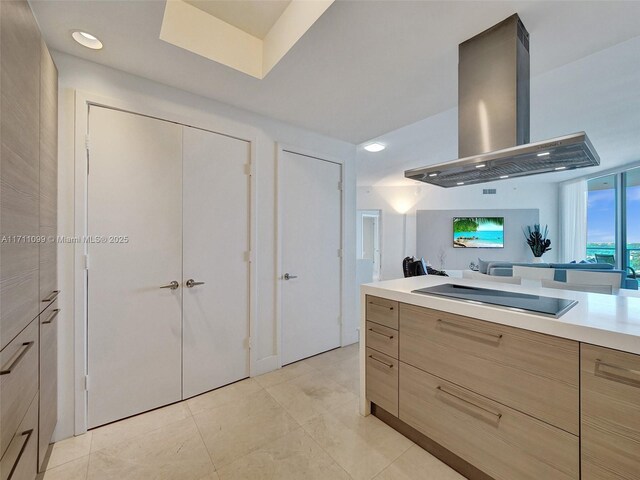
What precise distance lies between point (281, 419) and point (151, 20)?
2.49 m

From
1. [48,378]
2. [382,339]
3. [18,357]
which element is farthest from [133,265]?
[382,339]

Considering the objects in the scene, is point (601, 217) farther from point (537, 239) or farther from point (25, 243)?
point (25, 243)

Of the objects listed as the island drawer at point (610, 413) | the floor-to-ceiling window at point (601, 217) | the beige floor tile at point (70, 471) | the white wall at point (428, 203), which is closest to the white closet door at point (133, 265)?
the beige floor tile at point (70, 471)

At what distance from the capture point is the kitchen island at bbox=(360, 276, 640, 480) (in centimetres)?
95

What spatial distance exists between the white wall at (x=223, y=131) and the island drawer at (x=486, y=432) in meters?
1.37

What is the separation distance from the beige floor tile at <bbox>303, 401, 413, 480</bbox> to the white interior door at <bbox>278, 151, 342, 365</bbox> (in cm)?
92

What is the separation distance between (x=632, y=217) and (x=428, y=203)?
12.0ft

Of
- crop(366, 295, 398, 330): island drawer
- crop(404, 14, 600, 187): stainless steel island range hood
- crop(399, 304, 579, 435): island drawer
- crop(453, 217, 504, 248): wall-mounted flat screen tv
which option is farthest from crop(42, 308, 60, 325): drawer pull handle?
crop(453, 217, 504, 248): wall-mounted flat screen tv

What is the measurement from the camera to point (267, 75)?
1.90m

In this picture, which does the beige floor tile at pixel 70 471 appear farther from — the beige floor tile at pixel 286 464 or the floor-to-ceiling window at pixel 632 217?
the floor-to-ceiling window at pixel 632 217

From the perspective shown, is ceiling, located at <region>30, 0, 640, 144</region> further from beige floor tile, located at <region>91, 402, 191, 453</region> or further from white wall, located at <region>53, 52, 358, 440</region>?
beige floor tile, located at <region>91, 402, 191, 453</region>

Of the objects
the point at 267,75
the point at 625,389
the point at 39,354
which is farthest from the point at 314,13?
the point at 39,354

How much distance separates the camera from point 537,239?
6.62 metres

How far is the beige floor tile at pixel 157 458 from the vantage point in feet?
4.71
